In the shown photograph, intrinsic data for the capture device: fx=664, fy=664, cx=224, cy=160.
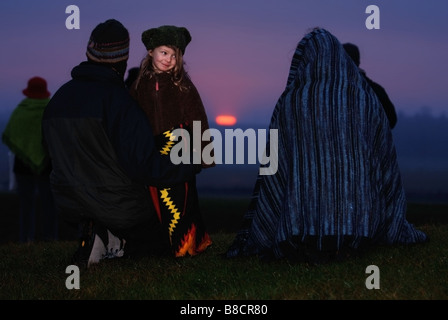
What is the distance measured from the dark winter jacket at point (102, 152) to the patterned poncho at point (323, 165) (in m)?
0.90

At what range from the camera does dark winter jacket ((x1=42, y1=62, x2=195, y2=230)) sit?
5387 millimetres

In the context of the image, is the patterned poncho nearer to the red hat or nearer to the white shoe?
the white shoe

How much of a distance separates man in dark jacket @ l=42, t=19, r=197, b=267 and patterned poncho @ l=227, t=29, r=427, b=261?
0.84 meters

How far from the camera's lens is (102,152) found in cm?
541

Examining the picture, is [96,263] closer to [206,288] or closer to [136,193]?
[136,193]

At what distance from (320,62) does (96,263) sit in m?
2.68

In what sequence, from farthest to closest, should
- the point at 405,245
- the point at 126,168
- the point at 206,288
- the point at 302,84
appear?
the point at 405,245
the point at 302,84
the point at 126,168
the point at 206,288

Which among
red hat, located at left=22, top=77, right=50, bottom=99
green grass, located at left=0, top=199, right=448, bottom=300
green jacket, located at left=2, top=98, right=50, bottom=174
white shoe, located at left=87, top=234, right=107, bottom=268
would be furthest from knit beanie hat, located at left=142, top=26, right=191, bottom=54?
red hat, located at left=22, top=77, right=50, bottom=99

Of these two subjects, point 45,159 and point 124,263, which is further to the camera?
point 45,159

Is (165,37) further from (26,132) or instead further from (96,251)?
(26,132)

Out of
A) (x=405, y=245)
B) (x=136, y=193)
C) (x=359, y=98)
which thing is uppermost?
(x=359, y=98)

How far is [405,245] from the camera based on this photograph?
256 inches

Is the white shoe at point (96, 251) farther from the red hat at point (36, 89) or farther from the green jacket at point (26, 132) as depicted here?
the red hat at point (36, 89)
